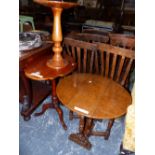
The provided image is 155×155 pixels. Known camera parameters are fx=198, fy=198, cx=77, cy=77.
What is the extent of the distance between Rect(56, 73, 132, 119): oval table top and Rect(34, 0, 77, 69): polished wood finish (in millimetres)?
170

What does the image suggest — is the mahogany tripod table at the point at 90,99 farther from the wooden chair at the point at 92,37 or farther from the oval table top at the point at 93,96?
the wooden chair at the point at 92,37

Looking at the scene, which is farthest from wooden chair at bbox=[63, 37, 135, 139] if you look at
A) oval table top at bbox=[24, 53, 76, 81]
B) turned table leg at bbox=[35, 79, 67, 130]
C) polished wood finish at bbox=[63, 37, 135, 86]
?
oval table top at bbox=[24, 53, 76, 81]

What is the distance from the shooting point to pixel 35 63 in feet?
5.18

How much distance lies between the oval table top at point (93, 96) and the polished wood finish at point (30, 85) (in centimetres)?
30

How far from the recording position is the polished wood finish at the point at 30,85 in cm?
148

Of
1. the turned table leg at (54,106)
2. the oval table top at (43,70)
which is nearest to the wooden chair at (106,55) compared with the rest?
the turned table leg at (54,106)

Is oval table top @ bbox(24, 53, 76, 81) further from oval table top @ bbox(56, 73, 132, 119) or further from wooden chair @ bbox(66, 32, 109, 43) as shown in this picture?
wooden chair @ bbox(66, 32, 109, 43)

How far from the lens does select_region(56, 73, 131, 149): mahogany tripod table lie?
1.33 meters

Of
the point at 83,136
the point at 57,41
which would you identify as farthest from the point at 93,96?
the point at 57,41

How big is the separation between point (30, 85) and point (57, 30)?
67cm
